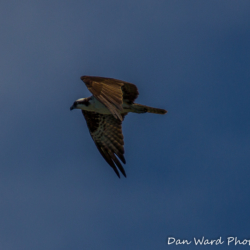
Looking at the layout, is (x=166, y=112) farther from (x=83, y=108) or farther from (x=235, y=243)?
(x=235, y=243)

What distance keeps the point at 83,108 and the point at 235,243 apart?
19.7 feet

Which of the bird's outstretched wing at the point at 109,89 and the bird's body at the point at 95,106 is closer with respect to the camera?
the bird's outstretched wing at the point at 109,89

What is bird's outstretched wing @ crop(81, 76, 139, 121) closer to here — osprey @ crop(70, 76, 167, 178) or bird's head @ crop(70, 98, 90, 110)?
osprey @ crop(70, 76, 167, 178)

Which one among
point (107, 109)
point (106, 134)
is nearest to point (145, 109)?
point (107, 109)

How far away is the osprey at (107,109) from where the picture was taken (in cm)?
1277

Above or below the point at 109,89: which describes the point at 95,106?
below

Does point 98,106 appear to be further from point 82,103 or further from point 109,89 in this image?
point 109,89

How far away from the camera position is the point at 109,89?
12984mm

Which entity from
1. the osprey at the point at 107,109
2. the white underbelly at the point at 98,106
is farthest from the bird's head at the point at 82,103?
the white underbelly at the point at 98,106

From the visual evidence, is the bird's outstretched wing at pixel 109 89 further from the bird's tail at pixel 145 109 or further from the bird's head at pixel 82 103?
the bird's head at pixel 82 103

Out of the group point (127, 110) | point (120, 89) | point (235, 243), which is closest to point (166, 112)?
point (127, 110)

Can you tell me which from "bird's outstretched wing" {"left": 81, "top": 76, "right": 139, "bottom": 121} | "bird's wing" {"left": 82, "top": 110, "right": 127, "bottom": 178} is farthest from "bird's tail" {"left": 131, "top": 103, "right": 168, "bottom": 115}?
"bird's wing" {"left": 82, "top": 110, "right": 127, "bottom": 178}

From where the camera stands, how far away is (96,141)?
629 inches

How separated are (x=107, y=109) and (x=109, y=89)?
5.43ft
